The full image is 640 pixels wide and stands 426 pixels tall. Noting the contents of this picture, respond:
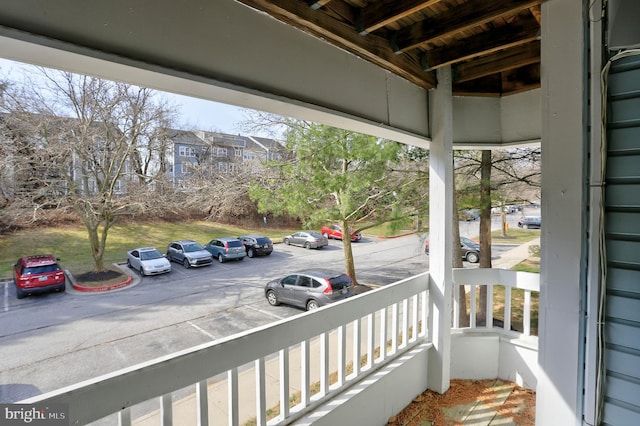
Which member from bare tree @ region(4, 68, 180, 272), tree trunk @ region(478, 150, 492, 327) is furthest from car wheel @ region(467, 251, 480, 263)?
bare tree @ region(4, 68, 180, 272)

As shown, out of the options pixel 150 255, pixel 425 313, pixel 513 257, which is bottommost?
pixel 513 257

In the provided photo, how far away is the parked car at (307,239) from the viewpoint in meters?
5.40

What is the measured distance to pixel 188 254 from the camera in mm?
3779

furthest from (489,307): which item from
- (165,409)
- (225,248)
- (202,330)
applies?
(225,248)

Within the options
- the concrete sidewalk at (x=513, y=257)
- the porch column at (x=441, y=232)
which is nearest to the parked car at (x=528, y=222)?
the concrete sidewalk at (x=513, y=257)

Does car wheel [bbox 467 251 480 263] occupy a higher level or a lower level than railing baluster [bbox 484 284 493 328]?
lower

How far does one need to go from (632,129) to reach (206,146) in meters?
3.93

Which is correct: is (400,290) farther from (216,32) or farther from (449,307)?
(216,32)

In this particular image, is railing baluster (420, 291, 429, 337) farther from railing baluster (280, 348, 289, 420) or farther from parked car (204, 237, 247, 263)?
parked car (204, 237, 247, 263)

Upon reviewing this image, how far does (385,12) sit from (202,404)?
1.98 m

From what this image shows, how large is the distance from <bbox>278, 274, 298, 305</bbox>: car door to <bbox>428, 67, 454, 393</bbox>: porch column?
102 inches

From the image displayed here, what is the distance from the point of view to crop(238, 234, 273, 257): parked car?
174 inches

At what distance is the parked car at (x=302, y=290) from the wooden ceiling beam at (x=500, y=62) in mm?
3406

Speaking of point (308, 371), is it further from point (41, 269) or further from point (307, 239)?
point (307, 239)
